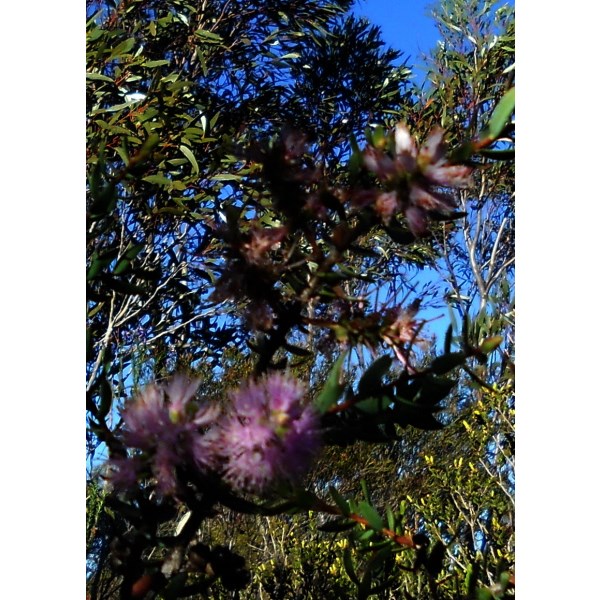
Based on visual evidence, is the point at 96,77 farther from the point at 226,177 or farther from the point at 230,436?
the point at 230,436

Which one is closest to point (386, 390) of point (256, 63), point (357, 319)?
point (357, 319)

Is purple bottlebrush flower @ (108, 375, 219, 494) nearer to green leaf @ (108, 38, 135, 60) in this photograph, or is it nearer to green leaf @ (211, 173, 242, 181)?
green leaf @ (108, 38, 135, 60)

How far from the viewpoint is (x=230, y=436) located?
1.52 feet

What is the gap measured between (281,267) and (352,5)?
2.15m

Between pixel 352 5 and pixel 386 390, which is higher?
pixel 352 5

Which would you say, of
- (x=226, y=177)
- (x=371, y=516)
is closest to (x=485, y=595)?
(x=371, y=516)

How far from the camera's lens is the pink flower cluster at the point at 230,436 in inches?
17.9

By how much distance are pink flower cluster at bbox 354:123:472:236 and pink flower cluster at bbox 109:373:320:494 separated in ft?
0.40

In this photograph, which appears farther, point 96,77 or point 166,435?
point 96,77

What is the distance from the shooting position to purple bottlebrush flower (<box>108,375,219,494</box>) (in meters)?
0.47

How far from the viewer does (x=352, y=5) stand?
8.16 feet

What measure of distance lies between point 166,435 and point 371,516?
0.69 ft

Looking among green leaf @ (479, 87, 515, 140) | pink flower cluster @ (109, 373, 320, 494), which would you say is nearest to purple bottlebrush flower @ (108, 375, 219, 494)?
pink flower cluster @ (109, 373, 320, 494)
